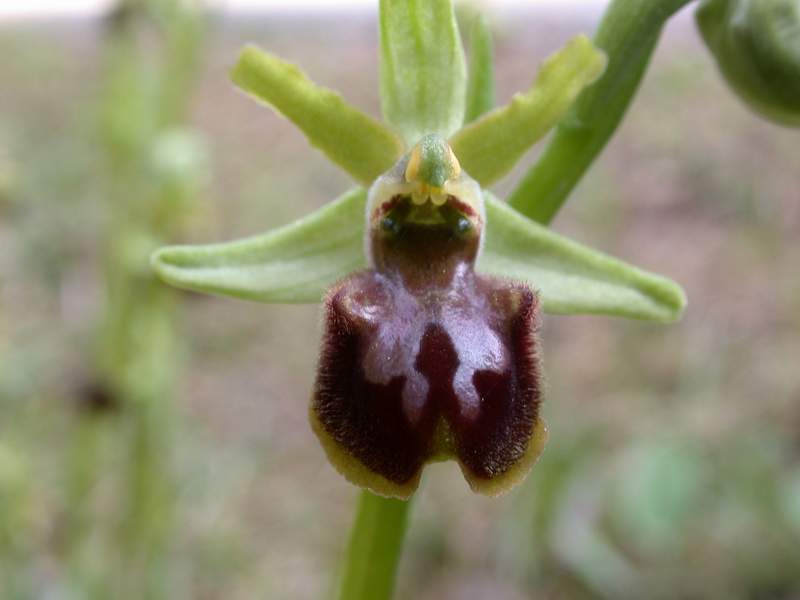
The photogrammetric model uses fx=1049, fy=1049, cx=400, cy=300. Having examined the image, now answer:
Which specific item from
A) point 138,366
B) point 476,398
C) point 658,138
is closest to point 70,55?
point 658,138

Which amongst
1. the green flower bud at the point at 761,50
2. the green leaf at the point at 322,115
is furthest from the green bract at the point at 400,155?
the green flower bud at the point at 761,50

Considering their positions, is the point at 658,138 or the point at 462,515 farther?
the point at 658,138

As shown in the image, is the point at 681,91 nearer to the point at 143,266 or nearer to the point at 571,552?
the point at 571,552

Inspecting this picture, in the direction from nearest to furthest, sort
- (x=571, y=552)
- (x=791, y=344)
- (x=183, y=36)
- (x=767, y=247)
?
(x=183, y=36), (x=571, y=552), (x=791, y=344), (x=767, y=247)

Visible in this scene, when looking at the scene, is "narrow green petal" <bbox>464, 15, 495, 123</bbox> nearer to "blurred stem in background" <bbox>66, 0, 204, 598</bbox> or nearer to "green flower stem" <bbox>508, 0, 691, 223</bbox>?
"green flower stem" <bbox>508, 0, 691, 223</bbox>

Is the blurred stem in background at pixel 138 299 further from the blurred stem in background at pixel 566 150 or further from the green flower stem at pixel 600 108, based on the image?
the green flower stem at pixel 600 108

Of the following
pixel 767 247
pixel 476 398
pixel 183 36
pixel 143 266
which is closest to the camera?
pixel 476 398

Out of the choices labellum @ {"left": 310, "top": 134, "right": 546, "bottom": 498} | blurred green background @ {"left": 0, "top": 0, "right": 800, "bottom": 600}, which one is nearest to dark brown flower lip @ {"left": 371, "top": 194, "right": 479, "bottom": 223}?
labellum @ {"left": 310, "top": 134, "right": 546, "bottom": 498}

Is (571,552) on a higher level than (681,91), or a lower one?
lower
